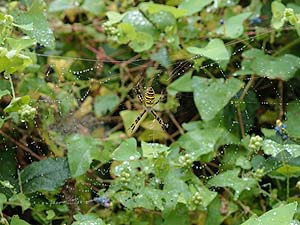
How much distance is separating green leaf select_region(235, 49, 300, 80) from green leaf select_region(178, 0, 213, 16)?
0.59 ft

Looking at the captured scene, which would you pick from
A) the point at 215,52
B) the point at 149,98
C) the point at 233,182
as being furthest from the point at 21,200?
the point at 215,52

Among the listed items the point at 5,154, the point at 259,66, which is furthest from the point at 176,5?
the point at 5,154

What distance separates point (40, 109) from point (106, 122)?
0.28 meters

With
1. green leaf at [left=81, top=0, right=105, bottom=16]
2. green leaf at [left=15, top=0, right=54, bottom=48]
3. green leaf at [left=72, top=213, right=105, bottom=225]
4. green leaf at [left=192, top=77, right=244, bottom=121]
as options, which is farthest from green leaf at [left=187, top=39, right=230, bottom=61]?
green leaf at [left=81, top=0, right=105, bottom=16]

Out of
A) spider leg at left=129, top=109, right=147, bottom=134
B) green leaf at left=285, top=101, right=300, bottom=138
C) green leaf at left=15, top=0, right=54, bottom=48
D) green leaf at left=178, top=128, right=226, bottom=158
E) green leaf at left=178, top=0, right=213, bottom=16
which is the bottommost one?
spider leg at left=129, top=109, right=147, bottom=134

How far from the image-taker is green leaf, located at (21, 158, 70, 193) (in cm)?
158

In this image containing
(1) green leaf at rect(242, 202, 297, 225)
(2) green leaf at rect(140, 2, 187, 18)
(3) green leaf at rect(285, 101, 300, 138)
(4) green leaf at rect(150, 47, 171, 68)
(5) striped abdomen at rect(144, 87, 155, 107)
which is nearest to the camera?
(1) green leaf at rect(242, 202, 297, 225)

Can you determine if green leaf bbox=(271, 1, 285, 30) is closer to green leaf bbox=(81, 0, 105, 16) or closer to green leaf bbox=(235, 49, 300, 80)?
green leaf bbox=(235, 49, 300, 80)

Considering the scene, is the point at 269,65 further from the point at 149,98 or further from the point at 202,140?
the point at 149,98

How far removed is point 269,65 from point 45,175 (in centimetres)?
67

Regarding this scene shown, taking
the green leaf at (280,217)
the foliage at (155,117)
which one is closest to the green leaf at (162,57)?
the foliage at (155,117)

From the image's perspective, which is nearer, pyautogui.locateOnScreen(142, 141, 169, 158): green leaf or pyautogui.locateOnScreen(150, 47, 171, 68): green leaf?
pyautogui.locateOnScreen(142, 141, 169, 158): green leaf

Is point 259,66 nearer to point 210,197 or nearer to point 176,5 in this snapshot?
point 176,5

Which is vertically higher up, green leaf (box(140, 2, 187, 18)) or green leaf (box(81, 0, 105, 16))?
green leaf (box(140, 2, 187, 18))
